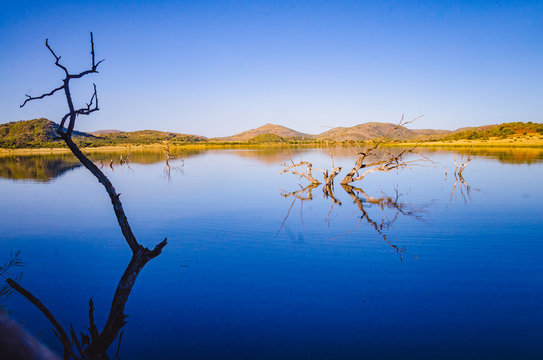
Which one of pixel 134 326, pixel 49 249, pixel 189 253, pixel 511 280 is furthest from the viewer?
pixel 49 249

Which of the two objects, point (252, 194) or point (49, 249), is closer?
point (49, 249)

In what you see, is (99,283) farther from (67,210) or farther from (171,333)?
(67,210)

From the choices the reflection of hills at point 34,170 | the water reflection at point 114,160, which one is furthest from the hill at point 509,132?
the reflection of hills at point 34,170

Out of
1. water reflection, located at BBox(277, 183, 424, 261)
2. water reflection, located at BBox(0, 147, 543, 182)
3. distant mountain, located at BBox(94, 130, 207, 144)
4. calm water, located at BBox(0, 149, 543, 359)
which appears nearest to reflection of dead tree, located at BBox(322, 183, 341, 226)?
water reflection, located at BBox(277, 183, 424, 261)

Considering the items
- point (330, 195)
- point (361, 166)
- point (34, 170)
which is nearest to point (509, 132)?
point (361, 166)

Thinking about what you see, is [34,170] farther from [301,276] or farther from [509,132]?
[509,132]

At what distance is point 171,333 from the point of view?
509cm

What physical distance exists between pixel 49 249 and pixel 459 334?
9.30 m

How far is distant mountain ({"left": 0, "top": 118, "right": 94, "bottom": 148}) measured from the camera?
8006 cm

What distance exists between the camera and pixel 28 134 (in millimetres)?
91562

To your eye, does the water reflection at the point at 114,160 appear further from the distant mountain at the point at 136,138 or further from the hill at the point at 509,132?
the distant mountain at the point at 136,138

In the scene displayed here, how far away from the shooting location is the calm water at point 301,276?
4852 millimetres

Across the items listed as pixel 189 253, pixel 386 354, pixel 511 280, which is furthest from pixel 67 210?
pixel 511 280

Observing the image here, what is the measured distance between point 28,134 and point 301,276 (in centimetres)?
10594
